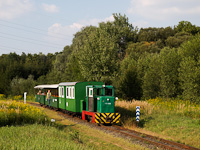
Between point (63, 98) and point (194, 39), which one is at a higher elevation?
point (194, 39)

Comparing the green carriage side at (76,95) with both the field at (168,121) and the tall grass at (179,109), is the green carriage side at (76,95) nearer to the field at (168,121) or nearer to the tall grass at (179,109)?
the field at (168,121)

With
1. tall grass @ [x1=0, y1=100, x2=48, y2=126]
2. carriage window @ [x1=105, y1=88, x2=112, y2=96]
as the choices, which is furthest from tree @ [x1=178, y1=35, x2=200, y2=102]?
tall grass @ [x1=0, y1=100, x2=48, y2=126]

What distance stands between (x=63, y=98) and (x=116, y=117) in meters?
8.23

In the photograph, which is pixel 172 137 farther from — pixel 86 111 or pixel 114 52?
pixel 114 52

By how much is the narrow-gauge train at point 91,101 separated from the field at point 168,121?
5.34 feet

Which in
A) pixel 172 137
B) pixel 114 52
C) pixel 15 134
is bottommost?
pixel 172 137

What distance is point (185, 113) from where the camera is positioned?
18859 mm

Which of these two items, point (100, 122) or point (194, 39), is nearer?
point (100, 122)

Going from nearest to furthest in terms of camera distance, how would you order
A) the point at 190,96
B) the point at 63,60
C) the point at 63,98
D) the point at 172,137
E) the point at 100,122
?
the point at 172,137 → the point at 100,122 → the point at 63,98 → the point at 190,96 → the point at 63,60

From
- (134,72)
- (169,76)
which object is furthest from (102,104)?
(134,72)

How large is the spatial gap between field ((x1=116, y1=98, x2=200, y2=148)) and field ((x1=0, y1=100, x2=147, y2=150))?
3.38 m

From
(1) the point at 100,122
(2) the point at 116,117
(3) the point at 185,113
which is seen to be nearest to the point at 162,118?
(3) the point at 185,113

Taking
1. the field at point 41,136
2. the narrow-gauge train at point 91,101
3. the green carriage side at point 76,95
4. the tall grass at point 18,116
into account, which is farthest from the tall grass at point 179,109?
the tall grass at point 18,116

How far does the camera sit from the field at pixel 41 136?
8.60 meters
